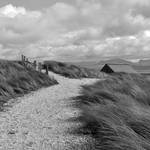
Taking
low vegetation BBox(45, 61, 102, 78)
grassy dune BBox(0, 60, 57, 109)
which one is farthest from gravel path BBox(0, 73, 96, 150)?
low vegetation BBox(45, 61, 102, 78)

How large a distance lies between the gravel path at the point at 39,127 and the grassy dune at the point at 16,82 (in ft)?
7.43

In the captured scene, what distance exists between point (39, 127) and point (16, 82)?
10323 mm

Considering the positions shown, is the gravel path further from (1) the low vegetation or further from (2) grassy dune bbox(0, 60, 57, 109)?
(1) the low vegetation

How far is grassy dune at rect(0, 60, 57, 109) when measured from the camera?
53.4ft

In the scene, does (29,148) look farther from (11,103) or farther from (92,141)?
(11,103)

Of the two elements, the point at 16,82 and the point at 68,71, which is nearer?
the point at 16,82

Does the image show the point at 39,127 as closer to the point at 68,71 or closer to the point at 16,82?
the point at 16,82

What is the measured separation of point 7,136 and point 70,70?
94.3ft

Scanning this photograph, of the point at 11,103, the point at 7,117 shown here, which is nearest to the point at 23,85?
the point at 11,103

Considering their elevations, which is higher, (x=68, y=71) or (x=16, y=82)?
(x=16, y=82)

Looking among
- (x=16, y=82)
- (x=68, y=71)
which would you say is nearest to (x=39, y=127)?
(x=16, y=82)

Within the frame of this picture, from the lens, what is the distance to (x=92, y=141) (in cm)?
754

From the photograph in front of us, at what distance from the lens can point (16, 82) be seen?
18.9 m

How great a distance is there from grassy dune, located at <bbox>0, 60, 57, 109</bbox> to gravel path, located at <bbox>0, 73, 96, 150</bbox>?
2265mm
